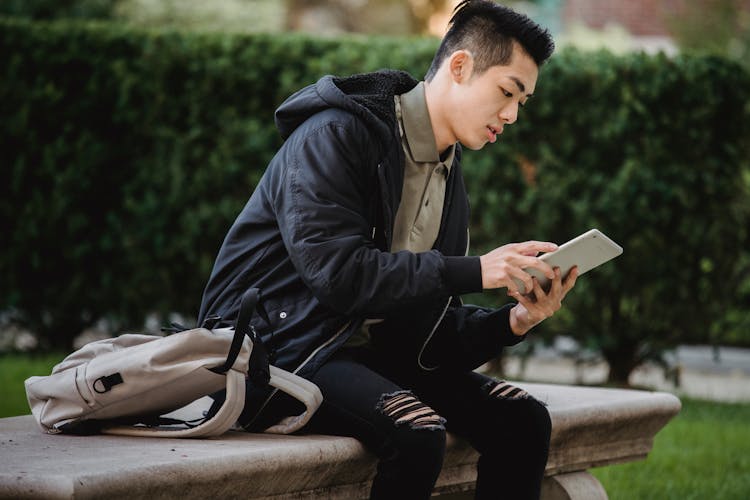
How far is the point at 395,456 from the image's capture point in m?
2.90

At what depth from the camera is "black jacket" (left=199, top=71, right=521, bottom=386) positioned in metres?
2.96

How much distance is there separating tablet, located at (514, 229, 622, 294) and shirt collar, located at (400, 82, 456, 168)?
48 centimetres

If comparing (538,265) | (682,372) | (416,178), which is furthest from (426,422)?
(682,372)

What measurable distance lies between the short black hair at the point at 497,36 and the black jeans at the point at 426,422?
3.00ft

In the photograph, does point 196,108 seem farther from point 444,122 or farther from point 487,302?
point 444,122

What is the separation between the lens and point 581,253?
10.3 ft

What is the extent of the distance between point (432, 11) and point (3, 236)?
13.9 m

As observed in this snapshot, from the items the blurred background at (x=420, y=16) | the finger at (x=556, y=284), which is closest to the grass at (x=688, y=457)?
the finger at (x=556, y=284)

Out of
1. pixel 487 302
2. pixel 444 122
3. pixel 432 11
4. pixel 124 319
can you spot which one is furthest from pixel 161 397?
pixel 432 11

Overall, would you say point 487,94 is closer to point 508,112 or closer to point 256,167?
point 508,112

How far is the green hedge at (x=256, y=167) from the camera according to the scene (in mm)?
7270

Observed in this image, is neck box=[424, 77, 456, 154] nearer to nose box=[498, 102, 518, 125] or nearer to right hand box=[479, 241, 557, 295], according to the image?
nose box=[498, 102, 518, 125]

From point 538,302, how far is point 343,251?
640 mm

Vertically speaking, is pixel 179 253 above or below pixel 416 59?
below
